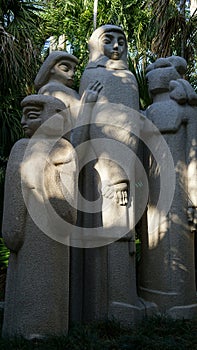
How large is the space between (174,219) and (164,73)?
1.97m

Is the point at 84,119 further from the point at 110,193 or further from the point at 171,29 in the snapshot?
the point at 171,29

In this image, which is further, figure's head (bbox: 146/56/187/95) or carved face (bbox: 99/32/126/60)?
figure's head (bbox: 146/56/187/95)

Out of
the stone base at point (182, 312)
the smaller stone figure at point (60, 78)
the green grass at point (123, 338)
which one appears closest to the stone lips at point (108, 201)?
the smaller stone figure at point (60, 78)

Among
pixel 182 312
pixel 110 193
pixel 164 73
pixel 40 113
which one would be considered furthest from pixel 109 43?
pixel 182 312

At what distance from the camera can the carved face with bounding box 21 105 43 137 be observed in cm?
453

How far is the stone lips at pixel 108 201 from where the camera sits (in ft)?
13.8

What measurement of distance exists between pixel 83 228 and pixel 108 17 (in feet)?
42.4

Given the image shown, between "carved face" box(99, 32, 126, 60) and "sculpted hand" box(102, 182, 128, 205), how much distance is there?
174 centimetres

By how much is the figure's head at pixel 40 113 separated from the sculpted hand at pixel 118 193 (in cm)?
106

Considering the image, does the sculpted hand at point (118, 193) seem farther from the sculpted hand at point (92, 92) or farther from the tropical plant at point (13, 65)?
the tropical plant at point (13, 65)

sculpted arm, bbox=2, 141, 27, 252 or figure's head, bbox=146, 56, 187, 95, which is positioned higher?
figure's head, bbox=146, 56, 187, 95

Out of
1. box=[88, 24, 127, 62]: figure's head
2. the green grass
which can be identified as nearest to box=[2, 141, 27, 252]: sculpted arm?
the green grass

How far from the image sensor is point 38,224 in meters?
4.17

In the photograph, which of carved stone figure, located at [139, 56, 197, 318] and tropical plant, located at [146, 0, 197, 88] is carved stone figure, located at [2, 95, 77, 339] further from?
tropical plant, located at [146, 0, 197, 88]
